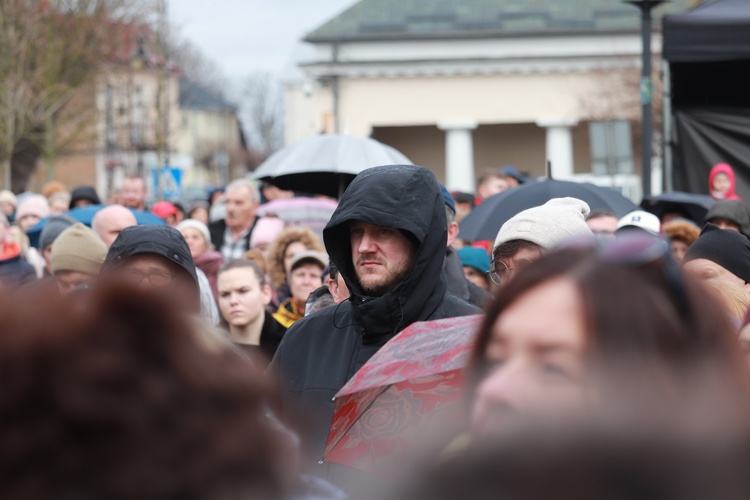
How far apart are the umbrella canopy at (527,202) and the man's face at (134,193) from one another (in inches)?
185

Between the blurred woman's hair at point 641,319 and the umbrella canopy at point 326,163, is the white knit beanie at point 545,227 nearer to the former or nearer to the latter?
the blurred woman's hair at point 641,319

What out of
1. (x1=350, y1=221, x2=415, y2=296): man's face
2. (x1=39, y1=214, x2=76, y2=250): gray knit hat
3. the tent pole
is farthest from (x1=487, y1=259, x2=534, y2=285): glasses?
the tent pole

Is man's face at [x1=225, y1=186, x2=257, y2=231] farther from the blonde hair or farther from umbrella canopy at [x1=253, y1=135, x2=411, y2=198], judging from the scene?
the blonde hair

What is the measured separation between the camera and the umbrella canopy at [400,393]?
2.40 meters

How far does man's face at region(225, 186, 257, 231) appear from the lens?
10.5m

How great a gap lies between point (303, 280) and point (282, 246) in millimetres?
1003

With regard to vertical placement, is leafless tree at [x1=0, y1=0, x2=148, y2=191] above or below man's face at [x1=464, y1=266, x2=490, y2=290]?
above

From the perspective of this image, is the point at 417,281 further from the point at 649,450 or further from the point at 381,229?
the point at 649,450

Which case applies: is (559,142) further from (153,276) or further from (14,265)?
(153,276)

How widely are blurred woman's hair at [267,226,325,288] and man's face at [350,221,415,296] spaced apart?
4.23 meters

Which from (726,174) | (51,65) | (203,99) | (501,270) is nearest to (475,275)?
(726,174)

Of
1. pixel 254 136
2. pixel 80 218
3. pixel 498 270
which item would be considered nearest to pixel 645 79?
pixel 80 218

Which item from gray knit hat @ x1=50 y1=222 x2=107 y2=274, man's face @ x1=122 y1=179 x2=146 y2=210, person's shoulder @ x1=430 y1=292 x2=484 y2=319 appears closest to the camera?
person's shoulder @ x1=430 y1=292 x2=484 y2=319

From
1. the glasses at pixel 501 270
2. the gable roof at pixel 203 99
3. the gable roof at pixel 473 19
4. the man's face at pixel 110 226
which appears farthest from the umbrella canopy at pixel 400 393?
the gable roof at pixel 203 99
